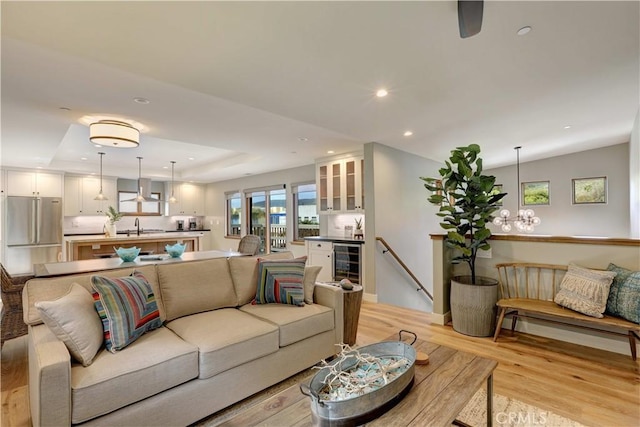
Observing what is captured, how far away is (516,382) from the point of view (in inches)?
91.0

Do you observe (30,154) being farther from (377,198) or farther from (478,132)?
(478,132)

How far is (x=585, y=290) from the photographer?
2598 mm

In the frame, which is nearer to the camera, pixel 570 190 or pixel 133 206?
pixel 570 190

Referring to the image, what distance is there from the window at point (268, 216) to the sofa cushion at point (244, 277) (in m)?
4.18

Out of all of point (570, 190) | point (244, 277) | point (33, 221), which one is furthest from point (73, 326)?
point (570, 190)

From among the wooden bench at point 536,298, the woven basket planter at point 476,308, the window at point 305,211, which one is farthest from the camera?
the window at point 305,211

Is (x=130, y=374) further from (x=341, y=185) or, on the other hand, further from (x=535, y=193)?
(x=535, y=193)

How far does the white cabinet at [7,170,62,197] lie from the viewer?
20.0ft

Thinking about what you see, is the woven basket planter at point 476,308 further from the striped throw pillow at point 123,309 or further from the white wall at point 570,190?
the white wall at point 570,190

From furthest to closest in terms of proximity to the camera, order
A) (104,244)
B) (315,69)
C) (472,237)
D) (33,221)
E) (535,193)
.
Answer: (535,193) < (33,221) < (104,244) < (472,237) < (315,69)

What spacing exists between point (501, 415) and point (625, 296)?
61.0 inches

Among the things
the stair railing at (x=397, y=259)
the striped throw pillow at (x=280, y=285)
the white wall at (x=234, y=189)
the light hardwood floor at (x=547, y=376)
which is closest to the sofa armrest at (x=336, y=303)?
the striped throw pillow at (x=280, y=285)

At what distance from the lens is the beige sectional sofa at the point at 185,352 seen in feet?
4.84

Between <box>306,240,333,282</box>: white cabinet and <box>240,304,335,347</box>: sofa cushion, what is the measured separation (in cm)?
237
